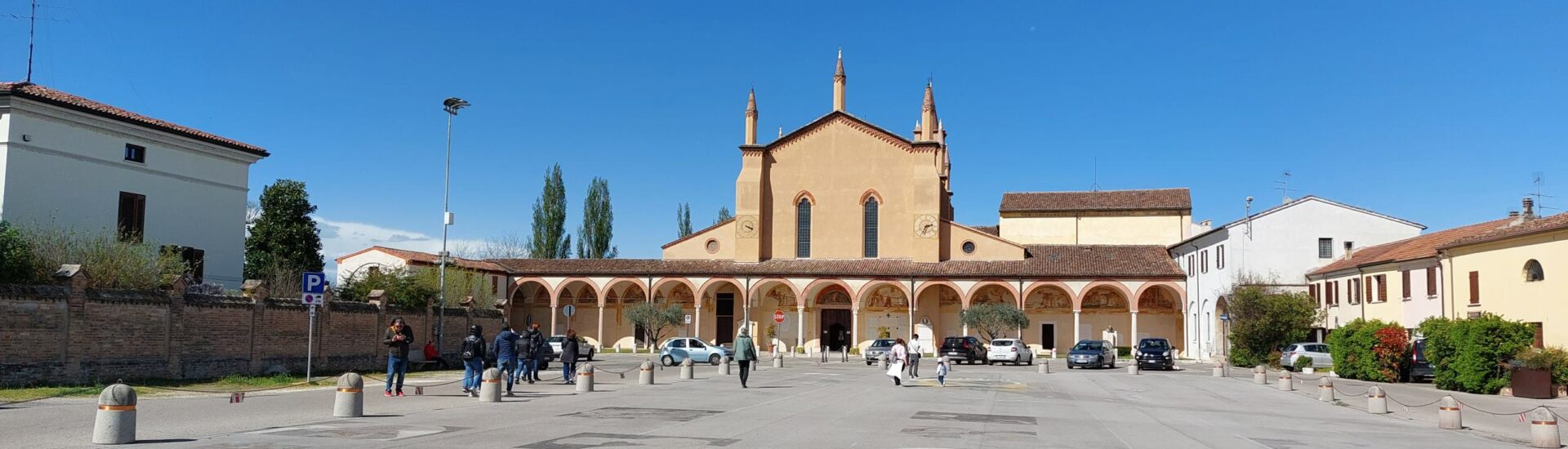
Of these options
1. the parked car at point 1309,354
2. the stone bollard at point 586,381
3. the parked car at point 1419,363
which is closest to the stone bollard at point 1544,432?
the stone bollard at point 586,381

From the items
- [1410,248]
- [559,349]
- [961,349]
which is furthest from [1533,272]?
[559,349]

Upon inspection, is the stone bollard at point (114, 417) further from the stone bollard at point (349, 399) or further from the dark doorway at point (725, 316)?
the dark doorway at point (725, 316)

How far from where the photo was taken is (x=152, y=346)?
69.6 ft

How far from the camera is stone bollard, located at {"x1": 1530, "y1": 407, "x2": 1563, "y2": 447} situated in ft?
48.0

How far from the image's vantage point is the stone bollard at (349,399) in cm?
1448

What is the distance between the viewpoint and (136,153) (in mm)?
30062

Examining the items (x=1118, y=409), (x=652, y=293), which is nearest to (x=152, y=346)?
(x=1118, y=409)

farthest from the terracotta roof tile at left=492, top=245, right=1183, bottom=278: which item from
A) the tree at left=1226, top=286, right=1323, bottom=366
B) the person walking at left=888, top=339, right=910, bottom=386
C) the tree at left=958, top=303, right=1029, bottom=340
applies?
the person walking at left=888, top=339, right=910, bottom=386

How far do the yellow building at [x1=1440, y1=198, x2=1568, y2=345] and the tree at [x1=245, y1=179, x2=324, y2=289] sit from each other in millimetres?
39759

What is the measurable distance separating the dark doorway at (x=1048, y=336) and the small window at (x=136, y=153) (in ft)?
130

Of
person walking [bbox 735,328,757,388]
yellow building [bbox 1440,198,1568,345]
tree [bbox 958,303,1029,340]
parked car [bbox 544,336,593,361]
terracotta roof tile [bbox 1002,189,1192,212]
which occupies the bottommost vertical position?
parked car [bbox 544,336,593,361]

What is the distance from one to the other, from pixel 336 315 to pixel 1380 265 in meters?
33.8

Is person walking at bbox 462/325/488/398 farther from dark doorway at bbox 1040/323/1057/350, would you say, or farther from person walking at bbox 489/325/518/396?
dark doorway at bbox 1040/323/1057/350

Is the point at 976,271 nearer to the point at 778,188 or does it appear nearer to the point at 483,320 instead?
the point at 778,188
